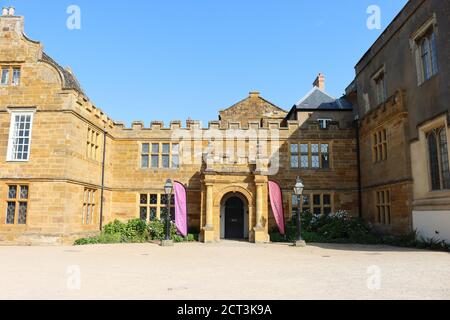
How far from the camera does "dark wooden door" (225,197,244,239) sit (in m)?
22.3

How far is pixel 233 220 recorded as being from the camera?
22328 mm

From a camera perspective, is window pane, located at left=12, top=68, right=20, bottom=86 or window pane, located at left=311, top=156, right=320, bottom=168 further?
window pane, located at left=311, top=156, right=320, bottom=168

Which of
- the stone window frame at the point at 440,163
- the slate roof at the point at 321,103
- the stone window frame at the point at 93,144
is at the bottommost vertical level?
the stone window frame at the point at 440,163

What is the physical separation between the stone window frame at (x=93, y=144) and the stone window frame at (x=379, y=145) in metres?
15.9

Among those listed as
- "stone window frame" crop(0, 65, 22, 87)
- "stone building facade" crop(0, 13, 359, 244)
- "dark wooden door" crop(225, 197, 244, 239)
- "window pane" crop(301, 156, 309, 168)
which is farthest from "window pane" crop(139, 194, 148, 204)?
"window pane" crop(301, 156, 309, 168)

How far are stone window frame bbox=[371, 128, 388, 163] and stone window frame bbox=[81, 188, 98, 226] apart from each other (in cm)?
1601

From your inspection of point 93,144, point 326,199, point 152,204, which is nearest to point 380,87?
point 326,199

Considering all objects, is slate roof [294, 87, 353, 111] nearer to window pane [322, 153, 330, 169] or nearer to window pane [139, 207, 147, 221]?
window pane [322, 153, 330, 169]

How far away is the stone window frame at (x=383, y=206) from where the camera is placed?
18.1m

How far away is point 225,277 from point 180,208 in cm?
1226

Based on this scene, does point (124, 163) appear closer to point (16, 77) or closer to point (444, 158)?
point (16, 77)

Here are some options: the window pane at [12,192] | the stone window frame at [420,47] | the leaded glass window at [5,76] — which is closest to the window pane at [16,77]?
the leaded glass window at [5,76]

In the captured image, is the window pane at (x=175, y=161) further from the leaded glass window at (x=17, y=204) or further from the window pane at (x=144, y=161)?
the leaded glass window at (x=17, y=204)

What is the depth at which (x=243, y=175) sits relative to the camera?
779 inches
